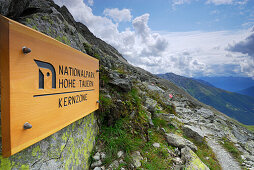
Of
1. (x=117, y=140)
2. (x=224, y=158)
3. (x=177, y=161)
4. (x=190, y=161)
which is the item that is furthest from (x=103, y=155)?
(x=224, y=158)

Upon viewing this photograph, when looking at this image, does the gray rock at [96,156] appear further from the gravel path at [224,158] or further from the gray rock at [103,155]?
the gravel path at [224,158]

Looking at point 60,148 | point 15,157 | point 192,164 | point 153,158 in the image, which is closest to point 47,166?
point 60,148

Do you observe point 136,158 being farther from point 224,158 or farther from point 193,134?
point 224,158

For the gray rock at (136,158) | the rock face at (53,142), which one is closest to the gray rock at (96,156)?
the rock face at (53,142)

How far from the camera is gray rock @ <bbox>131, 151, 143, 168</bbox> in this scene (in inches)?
133

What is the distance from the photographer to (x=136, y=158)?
11.7 ft

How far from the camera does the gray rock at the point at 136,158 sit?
11.1ft

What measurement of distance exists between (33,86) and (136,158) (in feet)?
10.9

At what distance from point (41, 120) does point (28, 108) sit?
1.02ft

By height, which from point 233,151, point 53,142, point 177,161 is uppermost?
point 53,142

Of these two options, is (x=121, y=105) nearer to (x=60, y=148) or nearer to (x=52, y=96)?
(x=60, y=148)

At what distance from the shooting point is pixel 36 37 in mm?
1803

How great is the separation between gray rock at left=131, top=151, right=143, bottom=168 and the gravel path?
427cm

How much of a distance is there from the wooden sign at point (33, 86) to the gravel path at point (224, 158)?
6915 mm
